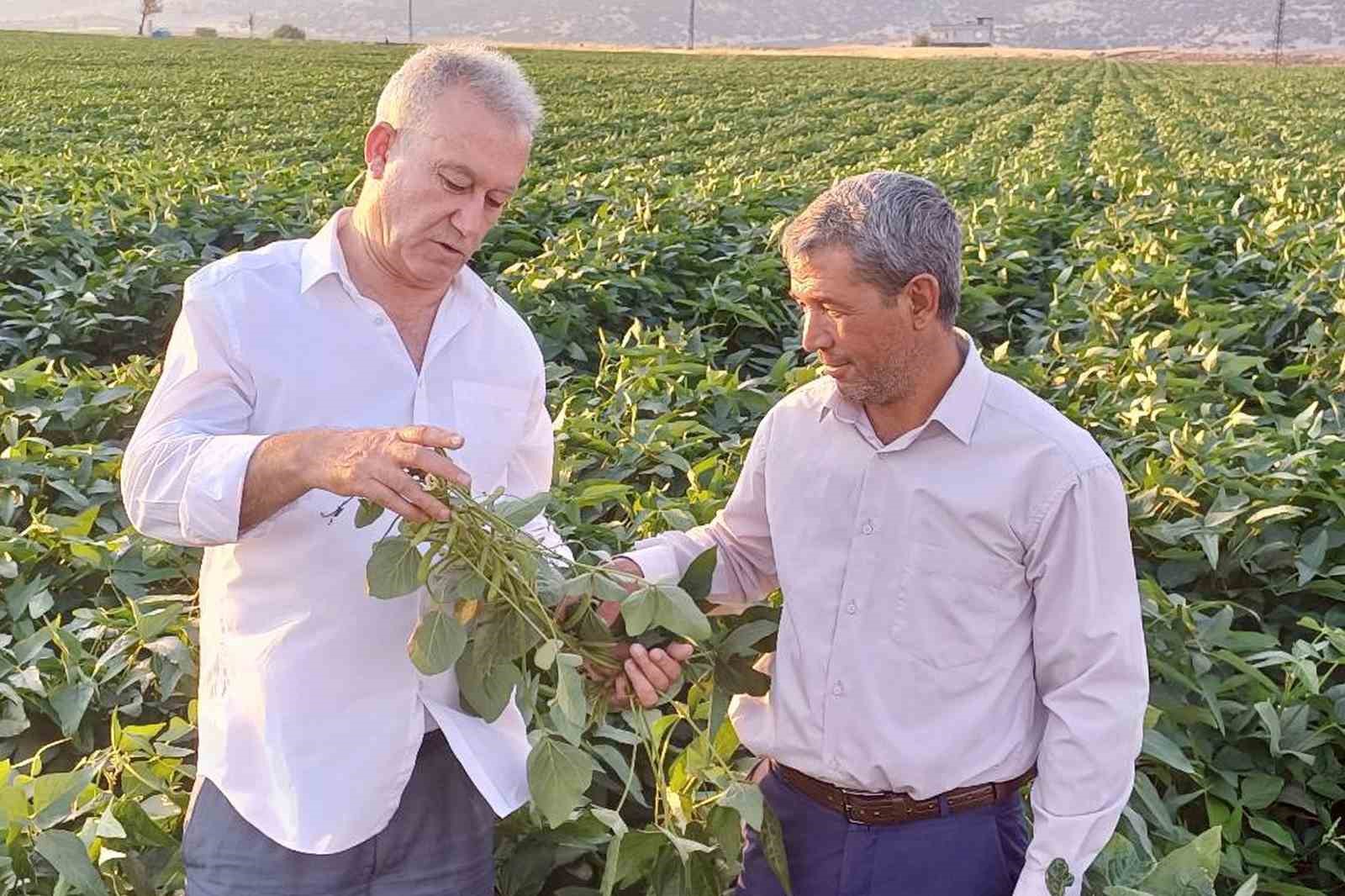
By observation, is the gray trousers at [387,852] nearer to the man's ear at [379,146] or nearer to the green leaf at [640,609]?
the green leaf at [640,609]

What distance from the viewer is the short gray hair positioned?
5.61ft

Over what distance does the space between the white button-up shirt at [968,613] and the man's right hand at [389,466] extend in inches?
23.2

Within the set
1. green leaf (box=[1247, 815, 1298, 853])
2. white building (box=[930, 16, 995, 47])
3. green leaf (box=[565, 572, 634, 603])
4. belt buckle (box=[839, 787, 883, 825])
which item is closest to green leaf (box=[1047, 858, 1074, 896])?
belt buckle (box=[839, 787, 883, 825])

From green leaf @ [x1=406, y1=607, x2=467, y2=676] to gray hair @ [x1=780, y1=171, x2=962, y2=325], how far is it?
0.65 metres

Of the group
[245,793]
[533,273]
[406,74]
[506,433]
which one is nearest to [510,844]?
[245,793]

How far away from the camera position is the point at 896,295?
5.71 ft

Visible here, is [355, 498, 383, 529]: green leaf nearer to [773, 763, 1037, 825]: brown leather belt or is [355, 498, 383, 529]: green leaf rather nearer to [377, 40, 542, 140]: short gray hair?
[377, 40, 542, 140]: short gray hair

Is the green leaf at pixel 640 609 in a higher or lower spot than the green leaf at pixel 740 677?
higher

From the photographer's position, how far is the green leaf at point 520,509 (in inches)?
63.7

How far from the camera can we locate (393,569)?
155cm

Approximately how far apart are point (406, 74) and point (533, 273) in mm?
3946

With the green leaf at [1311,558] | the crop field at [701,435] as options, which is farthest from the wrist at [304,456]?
the green leaf at [1311,558]

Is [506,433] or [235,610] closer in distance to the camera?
[235,610]

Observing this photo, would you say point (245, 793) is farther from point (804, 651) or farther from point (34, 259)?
point (34, 259)
